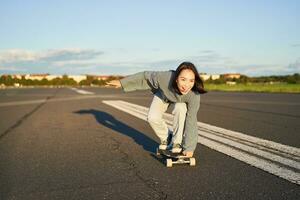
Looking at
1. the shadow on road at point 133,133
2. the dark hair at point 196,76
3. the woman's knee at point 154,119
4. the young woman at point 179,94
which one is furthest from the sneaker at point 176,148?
the shadow on road at point 133,133

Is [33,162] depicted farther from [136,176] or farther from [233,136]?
[233,136]

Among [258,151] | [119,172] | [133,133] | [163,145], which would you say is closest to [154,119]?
[163,145]

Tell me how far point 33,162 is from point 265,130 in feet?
16.9

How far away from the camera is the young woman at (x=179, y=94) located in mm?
5082

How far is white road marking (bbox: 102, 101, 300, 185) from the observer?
482 cm

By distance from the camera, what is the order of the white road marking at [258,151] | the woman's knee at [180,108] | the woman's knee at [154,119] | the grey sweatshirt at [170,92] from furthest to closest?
1. the woman's knee at [154,119]
2. the woman's knee at [180,108]
3. the grey sweatshirt at [170,92]
4. the white road marking at [258,151]

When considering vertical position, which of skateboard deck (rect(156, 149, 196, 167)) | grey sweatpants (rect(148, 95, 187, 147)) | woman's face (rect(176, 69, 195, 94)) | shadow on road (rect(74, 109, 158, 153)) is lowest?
shadow on road (rect(74, 109, 158, 153))

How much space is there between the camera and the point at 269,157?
557 cm

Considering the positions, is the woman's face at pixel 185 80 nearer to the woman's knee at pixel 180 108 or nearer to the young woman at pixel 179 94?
the young woman at pixel 179 94

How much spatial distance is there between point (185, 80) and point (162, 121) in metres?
0.92

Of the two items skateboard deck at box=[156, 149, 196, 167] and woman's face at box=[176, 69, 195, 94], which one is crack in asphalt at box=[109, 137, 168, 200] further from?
woman's face at box=[176, 69, 195, 94]

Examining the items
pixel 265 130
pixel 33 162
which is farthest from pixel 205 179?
pixel 265 130

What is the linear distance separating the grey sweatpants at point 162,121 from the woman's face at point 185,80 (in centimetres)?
40

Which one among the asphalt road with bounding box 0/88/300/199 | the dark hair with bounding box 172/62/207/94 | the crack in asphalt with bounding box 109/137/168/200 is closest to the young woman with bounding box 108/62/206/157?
the dark hair with bounding box 172/62/207/94
